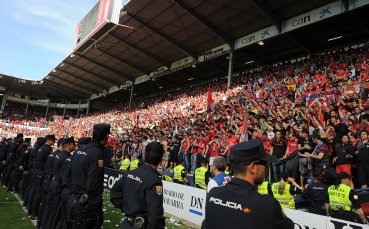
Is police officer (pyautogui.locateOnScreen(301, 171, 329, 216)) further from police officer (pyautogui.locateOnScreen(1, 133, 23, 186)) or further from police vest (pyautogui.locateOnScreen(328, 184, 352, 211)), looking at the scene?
police officer (pyautogui.locateOnScreen(1, 133, 23, 186))

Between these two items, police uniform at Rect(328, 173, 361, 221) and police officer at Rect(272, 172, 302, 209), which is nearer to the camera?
Result: police uniform at Rect(328, 173, 361, 221)

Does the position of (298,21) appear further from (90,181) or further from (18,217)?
(90,181)

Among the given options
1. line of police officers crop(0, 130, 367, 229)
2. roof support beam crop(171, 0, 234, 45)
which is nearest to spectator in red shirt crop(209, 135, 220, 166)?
line of police officers crop(0, 130, 367, 229)

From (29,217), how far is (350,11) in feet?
61.0

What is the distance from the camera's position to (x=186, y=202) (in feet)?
30.8

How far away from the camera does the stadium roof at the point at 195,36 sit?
64.5 ft

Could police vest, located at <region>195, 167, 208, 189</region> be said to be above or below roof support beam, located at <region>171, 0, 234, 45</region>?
below

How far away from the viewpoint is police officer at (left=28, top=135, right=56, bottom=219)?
25.6 feet

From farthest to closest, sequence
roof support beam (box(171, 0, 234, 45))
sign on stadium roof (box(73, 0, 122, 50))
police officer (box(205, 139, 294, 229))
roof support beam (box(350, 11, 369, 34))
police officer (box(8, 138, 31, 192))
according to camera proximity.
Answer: sign on stadium roof (box(73, 0, 122, 50)), roof support beam (box(171, 0, 234, 45)), roof support beam (box(350, 11, 369, 34)), police officer (box(8, 138, 31, 192)), police officer (box(205, 139, 294, 229))

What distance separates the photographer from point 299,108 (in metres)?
12.1

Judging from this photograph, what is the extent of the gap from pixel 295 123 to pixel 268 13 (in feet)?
35.0

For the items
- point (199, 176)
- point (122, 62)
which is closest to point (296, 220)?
point (199, 176)

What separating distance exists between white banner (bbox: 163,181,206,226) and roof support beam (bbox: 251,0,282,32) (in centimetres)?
1342

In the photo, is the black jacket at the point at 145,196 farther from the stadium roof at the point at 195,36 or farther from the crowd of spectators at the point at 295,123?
the stadium roof at the point at 195,36
